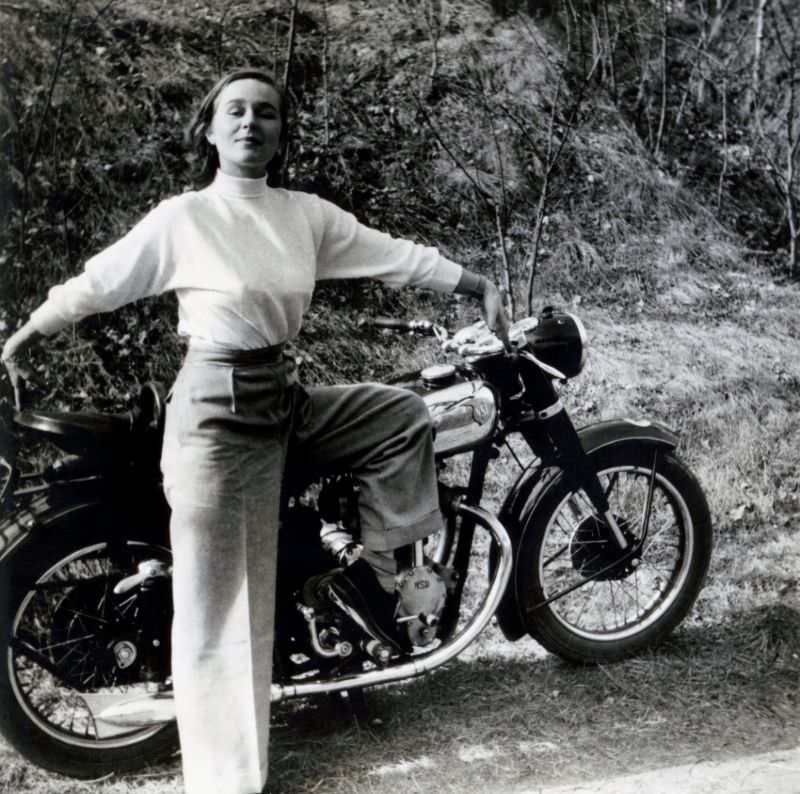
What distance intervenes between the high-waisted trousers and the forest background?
26cm

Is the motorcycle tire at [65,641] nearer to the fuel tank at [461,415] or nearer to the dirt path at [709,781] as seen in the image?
the fuel tank at [461,415]

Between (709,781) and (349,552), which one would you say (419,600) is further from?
(709,781)

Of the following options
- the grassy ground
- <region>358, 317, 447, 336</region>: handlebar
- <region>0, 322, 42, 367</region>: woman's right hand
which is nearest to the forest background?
the grassy ground

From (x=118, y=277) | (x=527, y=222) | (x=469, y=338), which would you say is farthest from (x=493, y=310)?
(x=118, y=277)

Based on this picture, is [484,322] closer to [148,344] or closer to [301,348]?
[301,348]

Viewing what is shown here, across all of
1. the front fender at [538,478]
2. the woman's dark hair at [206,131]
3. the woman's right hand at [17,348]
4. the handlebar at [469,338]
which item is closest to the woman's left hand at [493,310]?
the handlebar at [469,338]

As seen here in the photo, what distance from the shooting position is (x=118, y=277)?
191 cm

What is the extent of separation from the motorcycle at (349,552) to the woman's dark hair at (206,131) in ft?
1.55

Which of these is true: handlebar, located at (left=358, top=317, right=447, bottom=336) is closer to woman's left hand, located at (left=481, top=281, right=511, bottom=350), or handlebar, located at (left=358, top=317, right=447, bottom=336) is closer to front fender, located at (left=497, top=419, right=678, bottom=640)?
woman's left hand, located at (left=481, top=281, right=511, bottom=350)

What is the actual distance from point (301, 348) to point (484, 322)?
0.48m

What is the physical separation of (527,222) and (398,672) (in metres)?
1.23

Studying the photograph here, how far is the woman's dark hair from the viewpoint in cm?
201

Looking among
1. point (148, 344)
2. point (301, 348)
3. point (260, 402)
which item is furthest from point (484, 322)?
point (148, 344)

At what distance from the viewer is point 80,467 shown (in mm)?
2062
